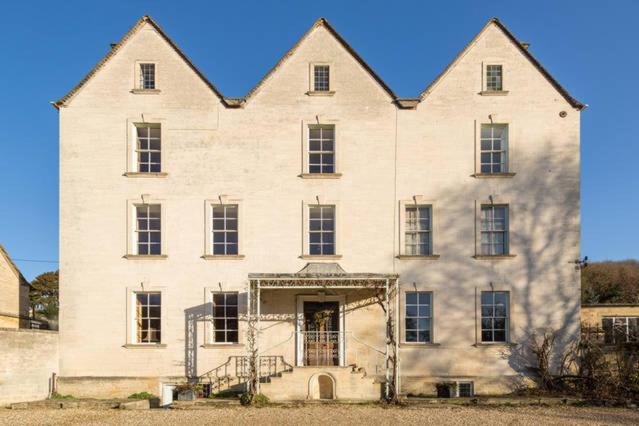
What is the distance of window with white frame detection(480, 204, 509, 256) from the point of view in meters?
21.2

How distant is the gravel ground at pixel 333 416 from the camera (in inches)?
599

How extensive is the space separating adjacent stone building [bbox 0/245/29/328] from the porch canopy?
13852 mm

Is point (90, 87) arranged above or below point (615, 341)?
above

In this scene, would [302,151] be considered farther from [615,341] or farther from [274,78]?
[615,341]

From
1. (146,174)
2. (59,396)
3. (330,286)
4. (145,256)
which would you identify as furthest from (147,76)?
(59,396)

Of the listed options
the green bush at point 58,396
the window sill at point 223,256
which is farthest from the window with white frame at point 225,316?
the green bush at point 58,396

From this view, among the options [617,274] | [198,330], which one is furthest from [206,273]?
[617,274]

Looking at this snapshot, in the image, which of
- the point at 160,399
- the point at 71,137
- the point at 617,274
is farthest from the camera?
the point at 617,274

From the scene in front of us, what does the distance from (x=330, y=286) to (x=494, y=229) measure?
6835 mm

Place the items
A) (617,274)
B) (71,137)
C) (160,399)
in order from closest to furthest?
1. (160,399)
2. (71,137)
3. (617,274)

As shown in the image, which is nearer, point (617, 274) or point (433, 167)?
point (433, 167)

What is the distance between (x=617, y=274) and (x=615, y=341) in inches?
1573

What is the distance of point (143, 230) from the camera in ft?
69.4

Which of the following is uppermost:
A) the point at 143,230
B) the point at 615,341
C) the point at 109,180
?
the point at 109,180
